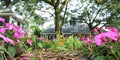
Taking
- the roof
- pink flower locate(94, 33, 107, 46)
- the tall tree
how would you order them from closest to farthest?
pink flower locate(94, 33, 107, 46), the tall tree, the roof

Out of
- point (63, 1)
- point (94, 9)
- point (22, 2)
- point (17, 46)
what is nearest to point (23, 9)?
point (22, 2)

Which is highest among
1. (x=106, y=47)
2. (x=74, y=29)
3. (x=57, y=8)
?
(x=106, y=47)

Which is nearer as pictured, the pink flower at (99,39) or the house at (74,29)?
the pink flower at (99,39)

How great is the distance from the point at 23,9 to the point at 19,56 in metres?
31.3

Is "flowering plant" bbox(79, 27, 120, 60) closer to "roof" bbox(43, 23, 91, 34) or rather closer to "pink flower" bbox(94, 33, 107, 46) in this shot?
"pink flower" bbox(94, 33, 107, 46)

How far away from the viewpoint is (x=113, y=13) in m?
41.1

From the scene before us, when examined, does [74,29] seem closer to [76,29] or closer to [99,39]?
[76,29]

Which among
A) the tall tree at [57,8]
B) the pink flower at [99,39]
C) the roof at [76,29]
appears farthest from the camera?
the roof at [76,29]

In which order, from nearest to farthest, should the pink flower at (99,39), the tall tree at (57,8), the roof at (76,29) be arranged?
1. the pink flower at (99,39)
2. the tall tree at (57,8)
3. the roof at (76,29)

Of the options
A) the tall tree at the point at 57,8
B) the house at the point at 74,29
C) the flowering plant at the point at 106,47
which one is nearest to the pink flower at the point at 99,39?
the flowering plant at the point at 106,47

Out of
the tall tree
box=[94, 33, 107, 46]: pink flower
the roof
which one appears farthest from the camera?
the roof

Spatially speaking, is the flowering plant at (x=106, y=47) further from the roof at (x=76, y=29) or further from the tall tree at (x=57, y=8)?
the roof at (x=76, y=29)

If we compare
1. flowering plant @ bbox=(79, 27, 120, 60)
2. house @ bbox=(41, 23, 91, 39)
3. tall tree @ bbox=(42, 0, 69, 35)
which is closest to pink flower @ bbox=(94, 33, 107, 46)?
flowering plant @ bbox=(79, 27, 120, 60)

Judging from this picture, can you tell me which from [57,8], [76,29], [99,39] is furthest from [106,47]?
[76,29]
